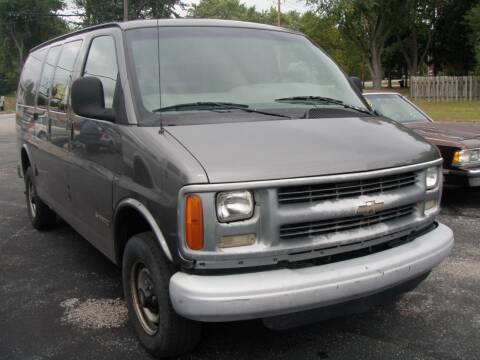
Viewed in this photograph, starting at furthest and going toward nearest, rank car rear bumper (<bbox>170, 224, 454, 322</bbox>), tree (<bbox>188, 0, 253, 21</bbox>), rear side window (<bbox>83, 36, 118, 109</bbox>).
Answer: tree (<bbox>188, 0, 253, 21</bbox>) → rear side window (<bbox>83, 36, 118, 109</bbox>) → car rear bumper (<bbox>170, 224, 454, 322</bbox>)

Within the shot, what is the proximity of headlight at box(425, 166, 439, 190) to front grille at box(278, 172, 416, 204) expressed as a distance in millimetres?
255

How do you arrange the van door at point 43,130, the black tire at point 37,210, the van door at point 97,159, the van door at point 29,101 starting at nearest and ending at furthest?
the van door at point 97,159 → the van door at point 43,130 → the van door at point 29,101 → the black tire at point 37,210

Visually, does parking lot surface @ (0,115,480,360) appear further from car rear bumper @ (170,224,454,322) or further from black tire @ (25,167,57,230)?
black tire @ (25,167,57,230)

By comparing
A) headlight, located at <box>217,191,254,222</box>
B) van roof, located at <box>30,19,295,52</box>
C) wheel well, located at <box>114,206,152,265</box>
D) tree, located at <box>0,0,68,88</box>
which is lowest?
wheel well, located at <box>114,206,152,265</box>

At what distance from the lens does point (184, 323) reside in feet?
9.84

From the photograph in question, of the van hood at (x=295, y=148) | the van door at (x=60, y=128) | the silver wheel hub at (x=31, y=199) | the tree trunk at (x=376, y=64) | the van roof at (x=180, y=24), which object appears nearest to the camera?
the van hood at (x=295, y=148)

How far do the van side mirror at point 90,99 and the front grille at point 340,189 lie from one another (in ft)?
4.42

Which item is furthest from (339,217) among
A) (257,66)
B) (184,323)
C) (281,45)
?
(281,45)

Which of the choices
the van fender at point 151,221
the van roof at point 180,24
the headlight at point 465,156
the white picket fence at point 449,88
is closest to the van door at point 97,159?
the van roof at point 180,24

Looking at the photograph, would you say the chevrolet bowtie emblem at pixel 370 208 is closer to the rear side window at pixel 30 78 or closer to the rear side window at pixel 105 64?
the rear side window at pixel 105 64

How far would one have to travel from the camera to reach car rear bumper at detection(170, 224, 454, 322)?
262 cm

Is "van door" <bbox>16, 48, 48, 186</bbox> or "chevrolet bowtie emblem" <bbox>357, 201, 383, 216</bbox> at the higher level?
"van door" <bbox>16, 48, 48, 186</bbox>

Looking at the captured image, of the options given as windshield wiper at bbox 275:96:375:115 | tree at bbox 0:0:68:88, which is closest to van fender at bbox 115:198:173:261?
windshield wiper at bbox 275:96:375:115

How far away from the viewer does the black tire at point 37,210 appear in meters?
5.95
